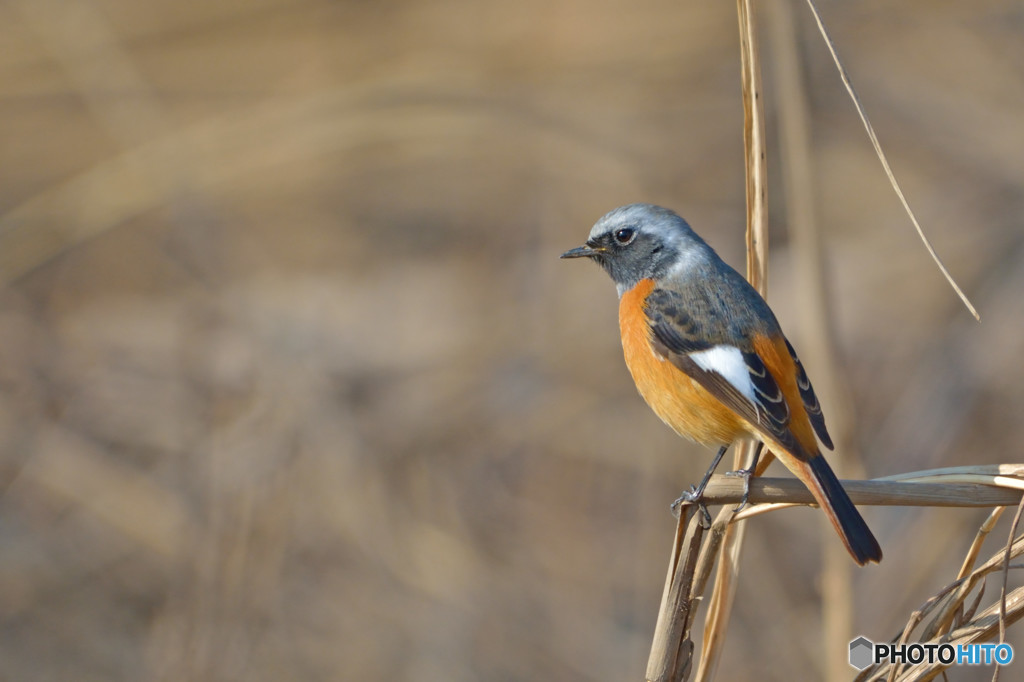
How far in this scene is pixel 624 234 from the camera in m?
3.11

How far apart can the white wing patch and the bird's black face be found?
0.50 metres

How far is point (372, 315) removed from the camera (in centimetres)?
596

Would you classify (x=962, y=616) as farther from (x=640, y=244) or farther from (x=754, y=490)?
(x=640, y=244)

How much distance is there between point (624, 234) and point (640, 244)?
0.07 meters

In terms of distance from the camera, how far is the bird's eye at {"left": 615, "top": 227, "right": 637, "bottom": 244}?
10.1ft

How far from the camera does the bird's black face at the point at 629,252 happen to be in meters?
3.00

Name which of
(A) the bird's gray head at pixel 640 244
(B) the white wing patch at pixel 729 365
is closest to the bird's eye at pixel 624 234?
(A) the bird's gray head at pixel 640 244

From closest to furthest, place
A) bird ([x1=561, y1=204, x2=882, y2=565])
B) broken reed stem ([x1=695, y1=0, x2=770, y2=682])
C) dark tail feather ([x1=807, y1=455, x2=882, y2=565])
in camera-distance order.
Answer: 1. broken reed stem ([x1=695, y1=0, x2=770, y2=682])
2. dark tail feather ([x1=807, y1=455, x2=882, y2=565])
3. bird ([x1=561, y1=204, x2=882, y2=565])

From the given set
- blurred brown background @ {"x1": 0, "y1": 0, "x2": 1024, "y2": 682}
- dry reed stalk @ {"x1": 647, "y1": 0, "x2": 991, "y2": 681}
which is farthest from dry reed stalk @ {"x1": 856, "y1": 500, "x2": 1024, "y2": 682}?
blurred brown background @ {"x1": 0, "y1": 0, "x2": 1024, "y2": 682}

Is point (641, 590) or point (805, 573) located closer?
point (641, 590)

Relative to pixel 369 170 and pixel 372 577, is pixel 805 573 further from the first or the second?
pixel 369 170

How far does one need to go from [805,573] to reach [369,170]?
443 cm

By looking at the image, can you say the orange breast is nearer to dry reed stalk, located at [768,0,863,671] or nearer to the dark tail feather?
dry reed stalk, located at [768,0,863,671]

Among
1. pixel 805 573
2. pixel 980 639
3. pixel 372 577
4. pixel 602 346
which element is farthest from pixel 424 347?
pixel 980 639
